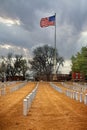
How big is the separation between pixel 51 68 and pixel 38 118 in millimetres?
142186

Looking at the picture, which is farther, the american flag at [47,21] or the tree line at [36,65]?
the tree line at [36,65]

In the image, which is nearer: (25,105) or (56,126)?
(56,126)

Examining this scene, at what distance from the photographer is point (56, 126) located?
17625mm

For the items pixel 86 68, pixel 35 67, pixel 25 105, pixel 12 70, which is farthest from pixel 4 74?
pixel 25 105

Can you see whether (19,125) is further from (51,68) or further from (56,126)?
(51,68)

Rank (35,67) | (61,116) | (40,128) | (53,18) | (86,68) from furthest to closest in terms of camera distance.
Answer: (35,67) → (86,68) → (53,18) → (61,116) → (40,128)

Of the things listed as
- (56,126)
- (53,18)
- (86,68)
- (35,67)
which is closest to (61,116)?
(56,126)

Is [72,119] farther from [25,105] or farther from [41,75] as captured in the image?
[41,75]

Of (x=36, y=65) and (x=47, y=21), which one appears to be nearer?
(x=47, y=21)

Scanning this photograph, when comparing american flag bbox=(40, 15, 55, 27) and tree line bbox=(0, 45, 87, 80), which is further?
tree line bbox=(0, 45, 87, 80)

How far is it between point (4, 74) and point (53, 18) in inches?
3336

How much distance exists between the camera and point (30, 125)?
17.9 m

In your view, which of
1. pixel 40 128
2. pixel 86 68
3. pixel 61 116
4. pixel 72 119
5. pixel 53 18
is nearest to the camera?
pixel 40 128

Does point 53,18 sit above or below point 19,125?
above
